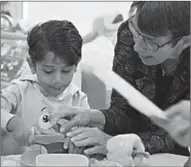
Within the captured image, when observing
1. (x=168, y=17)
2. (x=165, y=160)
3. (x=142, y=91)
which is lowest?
(x=165, y=160)

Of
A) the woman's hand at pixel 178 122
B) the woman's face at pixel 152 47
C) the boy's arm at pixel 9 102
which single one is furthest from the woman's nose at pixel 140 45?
the boy's arm at pixel 9 102

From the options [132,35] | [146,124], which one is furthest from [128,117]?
[132,35]

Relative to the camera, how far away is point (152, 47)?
1.91 feet

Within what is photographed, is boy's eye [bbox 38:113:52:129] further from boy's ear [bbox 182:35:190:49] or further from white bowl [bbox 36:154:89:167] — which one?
boy's ear [bbox 182:35:190:49]

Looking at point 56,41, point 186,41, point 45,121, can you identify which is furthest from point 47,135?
point 186,41

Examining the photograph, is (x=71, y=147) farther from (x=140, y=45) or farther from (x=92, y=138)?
(x=140, y=45)

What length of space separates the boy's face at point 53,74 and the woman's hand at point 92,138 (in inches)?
2.9

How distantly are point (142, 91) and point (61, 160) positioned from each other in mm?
170

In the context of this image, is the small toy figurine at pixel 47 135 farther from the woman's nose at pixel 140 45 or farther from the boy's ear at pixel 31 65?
the woman's nose at pixel 140 45

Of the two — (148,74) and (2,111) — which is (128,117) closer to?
(148,74)

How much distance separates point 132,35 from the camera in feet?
1.94

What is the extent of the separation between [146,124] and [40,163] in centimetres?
18

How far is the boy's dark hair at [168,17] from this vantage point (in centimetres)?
56

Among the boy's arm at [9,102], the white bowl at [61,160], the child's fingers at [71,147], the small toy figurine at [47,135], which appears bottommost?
the white bowl at [61,160]
